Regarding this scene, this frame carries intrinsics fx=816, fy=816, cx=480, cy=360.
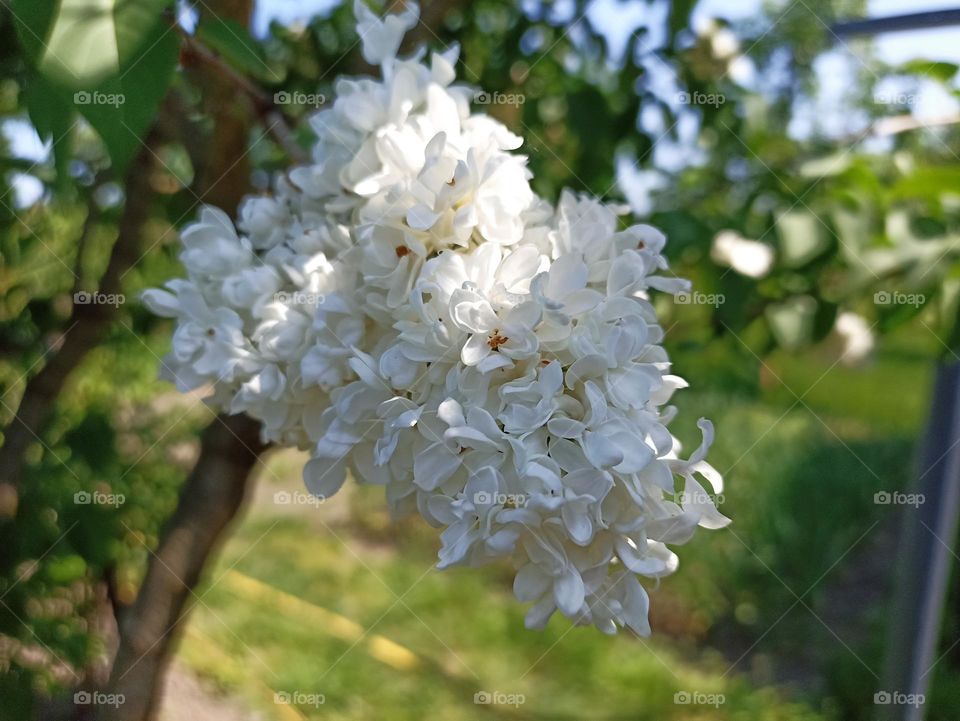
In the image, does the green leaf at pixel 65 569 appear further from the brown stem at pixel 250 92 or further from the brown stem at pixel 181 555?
the brown stem at pixel 250 92

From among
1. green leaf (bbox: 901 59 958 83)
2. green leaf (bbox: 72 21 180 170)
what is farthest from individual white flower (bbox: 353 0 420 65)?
green leaf (bbox: 901 59 958 83)

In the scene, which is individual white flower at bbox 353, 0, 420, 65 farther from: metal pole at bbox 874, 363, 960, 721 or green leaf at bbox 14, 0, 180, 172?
metal pole at bbox 874, 363, 960, 721

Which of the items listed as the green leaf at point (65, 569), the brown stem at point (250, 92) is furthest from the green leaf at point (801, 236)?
the green leaf at point (65, 569)

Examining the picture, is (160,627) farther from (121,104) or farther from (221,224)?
(121,104)

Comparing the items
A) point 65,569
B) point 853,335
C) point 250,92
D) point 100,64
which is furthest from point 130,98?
point 853,335

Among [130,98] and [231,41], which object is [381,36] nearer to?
[231,41]

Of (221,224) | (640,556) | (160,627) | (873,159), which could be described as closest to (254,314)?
(221,224)
